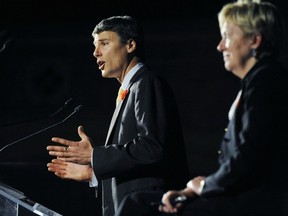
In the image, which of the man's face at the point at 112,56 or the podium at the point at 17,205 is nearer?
the podium at the point at 17,205

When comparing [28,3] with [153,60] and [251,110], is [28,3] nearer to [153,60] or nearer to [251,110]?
[153,60]

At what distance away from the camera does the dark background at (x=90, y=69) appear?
39.0ft

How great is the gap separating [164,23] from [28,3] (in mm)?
2375

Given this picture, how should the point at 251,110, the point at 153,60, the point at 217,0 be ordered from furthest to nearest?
the point at 153,60 < the point at 217,0 < the point at 251,110

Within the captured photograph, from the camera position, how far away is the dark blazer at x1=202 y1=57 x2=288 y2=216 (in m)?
1.80

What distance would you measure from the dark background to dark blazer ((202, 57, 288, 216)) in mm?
8710

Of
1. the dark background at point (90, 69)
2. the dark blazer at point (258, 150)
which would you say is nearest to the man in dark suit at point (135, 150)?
the dark blazer at point (258, 150)

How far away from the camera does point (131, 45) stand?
2.62m

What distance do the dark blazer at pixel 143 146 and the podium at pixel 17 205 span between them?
0.80 feet

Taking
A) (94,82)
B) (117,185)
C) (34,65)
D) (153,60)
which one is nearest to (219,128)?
(153,60)

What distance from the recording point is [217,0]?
11008 millimetres

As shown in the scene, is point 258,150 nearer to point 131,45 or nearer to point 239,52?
point 239,52

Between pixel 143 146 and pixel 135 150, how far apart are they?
30 mm

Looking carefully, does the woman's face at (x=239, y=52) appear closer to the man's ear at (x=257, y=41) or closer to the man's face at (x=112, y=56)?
the man's ear at (x=257, y=41)
